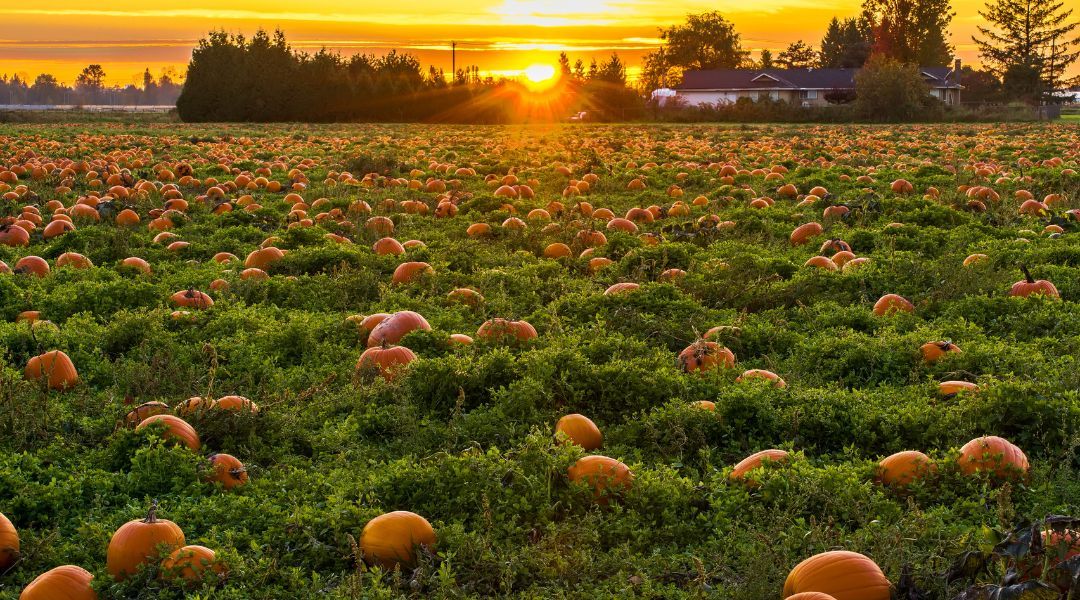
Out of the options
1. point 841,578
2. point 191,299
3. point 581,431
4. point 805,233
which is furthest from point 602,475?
point 805,233

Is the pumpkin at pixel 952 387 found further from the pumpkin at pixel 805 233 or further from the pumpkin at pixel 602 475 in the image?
the pumpkin at pixel 805 233

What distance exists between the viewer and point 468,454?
4.39m

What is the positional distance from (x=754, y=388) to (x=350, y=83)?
5957 cm

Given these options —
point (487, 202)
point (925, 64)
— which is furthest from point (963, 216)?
point (925, 64)

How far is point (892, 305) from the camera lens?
7051mm

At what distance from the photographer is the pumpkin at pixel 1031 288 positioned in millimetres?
7211

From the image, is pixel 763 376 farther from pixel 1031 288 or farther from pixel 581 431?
pixel 1031 288

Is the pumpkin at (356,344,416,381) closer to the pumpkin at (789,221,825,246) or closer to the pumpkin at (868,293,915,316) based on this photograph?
the pumpkin at (868,293,915,316)

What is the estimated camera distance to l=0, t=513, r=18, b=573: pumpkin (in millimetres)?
3783

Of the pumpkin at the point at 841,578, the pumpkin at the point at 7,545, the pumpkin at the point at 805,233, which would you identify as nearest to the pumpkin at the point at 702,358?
the pumpkin at the point at 841,578

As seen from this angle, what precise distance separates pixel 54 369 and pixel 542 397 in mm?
2854

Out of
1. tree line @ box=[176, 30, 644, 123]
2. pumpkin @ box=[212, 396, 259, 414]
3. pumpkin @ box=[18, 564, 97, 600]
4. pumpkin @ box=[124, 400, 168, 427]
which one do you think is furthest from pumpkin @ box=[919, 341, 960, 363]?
tree line @ box=[176, 30, 644, 123]

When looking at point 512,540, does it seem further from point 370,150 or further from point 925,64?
point 925,64

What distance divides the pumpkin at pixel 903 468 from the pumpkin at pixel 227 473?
284cm
